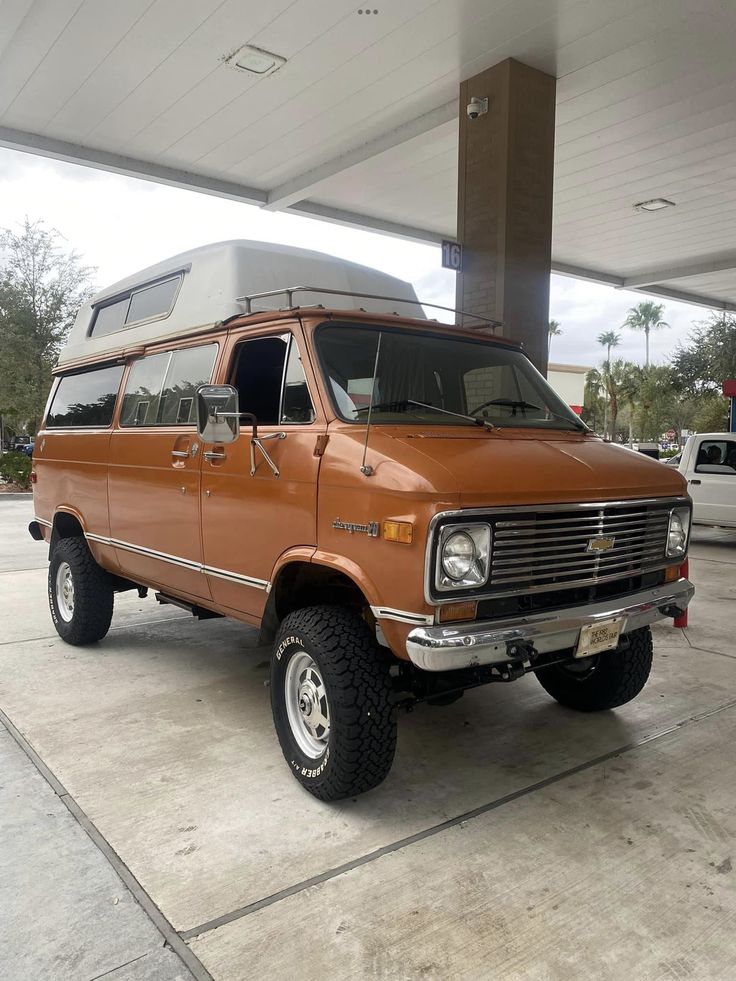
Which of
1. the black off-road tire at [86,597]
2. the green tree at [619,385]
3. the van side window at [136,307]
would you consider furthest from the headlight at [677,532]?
the green tree at [619,385]

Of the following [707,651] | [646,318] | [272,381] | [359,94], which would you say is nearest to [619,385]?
[646,318]

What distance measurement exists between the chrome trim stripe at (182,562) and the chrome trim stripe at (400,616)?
2.80ft

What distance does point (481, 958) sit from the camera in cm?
241

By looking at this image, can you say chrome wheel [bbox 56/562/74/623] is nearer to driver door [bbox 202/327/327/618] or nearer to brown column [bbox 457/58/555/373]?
driver door [bbox 202/327/327/618]

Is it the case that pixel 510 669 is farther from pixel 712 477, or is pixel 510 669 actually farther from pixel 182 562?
pixel 712 477

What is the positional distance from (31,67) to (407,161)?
17.0ft

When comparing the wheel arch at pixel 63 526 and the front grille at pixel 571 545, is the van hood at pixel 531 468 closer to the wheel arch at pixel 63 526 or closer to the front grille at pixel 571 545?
the front grille at pixel 571 545

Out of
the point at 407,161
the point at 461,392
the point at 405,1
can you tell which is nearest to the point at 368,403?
the point at 461,392

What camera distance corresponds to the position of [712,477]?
11992 millimetres

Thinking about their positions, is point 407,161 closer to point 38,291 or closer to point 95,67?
point 95,67

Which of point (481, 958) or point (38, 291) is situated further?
point (38, 291)

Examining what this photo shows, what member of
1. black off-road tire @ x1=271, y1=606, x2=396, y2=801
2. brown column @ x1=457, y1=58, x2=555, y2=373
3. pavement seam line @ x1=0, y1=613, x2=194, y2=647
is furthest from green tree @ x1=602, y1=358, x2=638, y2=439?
black off-road tire @ x1=271, y1=606, x2=396, y2=801

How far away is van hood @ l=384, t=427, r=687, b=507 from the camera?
3.02 m

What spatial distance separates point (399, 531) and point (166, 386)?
249 centimetres
